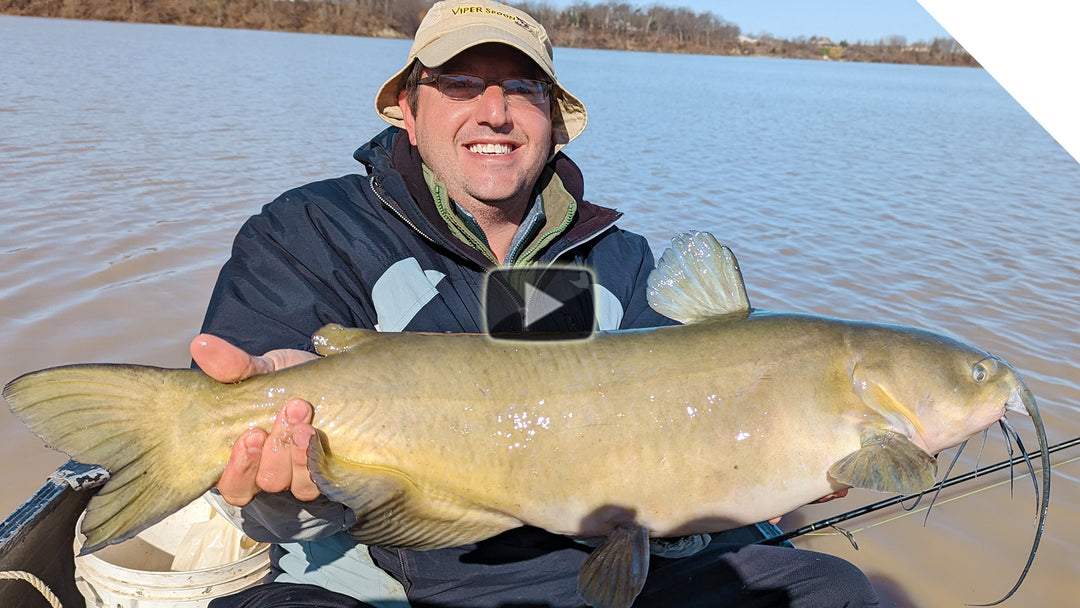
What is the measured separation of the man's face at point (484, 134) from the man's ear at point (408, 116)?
4.0 inches

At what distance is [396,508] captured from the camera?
6.24 ft

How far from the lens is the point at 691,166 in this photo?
1282 cm

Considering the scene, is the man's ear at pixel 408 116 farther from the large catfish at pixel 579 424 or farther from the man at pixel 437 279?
the large catfish at pixel 579 424

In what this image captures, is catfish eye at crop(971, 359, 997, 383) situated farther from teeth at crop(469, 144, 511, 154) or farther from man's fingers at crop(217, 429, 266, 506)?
man's fingers at crop(217, 429, 266, 506)

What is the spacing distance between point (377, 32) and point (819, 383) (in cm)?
5895

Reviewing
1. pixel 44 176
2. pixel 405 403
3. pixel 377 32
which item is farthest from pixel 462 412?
pixel 377 32

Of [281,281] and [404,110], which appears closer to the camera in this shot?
[281,281]

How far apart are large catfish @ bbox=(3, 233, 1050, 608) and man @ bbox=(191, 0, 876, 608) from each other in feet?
0.33

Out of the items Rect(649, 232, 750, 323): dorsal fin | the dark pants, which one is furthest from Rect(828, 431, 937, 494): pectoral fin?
the dark pants

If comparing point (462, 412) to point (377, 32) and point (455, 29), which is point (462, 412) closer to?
point (455, 29)

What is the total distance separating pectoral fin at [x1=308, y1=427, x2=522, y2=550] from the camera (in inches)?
71.8

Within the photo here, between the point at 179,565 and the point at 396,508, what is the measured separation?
1624 millimetres

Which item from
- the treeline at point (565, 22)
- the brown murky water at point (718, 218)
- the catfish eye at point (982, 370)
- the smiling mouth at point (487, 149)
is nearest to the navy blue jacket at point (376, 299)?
the smiling mouth at point (487, 149)

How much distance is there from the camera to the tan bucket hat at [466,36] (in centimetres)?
272
